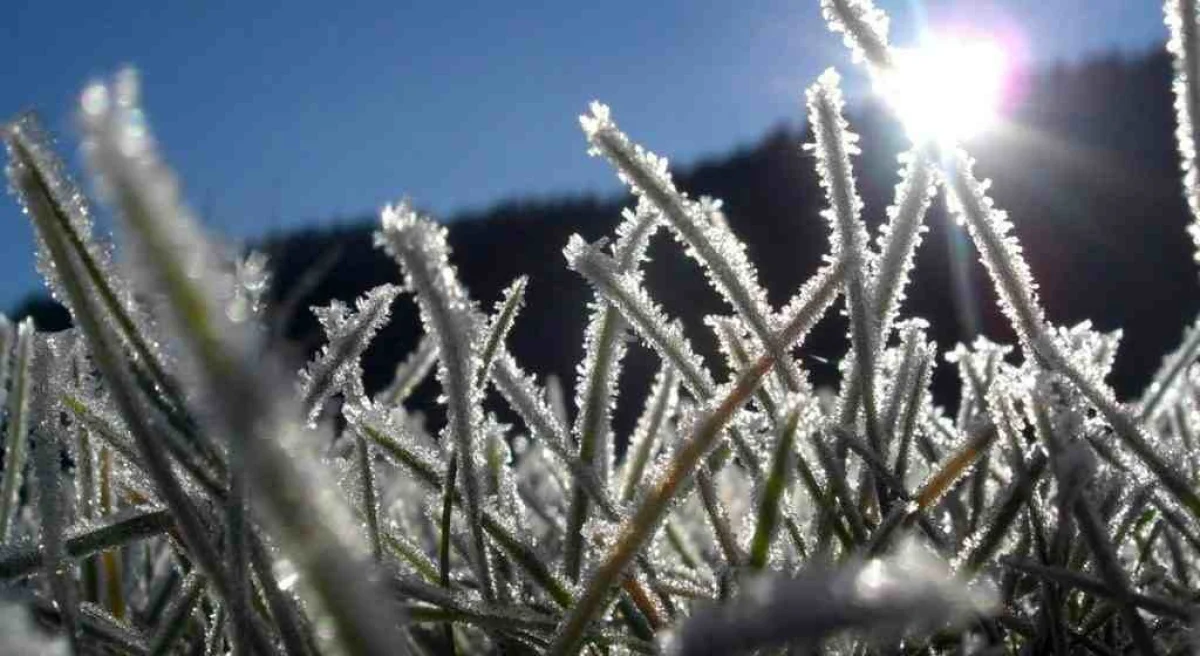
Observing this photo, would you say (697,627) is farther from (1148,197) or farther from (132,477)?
(1148,197)

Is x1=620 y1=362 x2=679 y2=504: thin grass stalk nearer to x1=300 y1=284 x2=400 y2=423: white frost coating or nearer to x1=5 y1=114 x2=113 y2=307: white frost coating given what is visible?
x1=300 y1=284 x2=400 y2=423: white frost coating

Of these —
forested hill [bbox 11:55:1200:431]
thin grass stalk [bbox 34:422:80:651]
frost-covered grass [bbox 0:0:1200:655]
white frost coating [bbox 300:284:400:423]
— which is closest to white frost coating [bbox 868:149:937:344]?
frost-covered grass [bbox 0:0:1200:655]

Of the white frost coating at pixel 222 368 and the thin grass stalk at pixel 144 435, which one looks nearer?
the white frost coating at pixel 222 368

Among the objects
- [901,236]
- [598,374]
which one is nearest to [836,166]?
[901,236]

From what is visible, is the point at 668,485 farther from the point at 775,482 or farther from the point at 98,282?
the point at 98,282

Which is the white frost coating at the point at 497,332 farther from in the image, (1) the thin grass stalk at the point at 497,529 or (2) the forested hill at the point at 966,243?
(2) the forested hill at the point at 966,243

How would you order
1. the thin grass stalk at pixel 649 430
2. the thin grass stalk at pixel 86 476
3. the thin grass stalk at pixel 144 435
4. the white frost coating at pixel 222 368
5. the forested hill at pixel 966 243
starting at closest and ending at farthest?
the white frost coating at pixel 222 368 < the thin grass stalk at pixel 144 435 < the thin grass stalk at pixel 86 476 < the thin grass stalk at pixel 649 430 < the forested hill at pixel 966 243

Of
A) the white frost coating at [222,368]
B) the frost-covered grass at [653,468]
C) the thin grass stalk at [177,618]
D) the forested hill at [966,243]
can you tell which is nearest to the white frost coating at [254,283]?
the frost-covered grass at [653,468]
